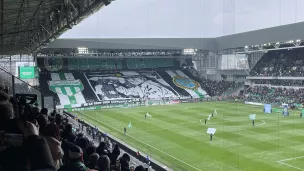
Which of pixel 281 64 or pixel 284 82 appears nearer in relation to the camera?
pixel 284 82

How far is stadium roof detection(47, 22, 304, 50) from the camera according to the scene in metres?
38.5

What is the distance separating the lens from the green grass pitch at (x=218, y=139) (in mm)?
15305

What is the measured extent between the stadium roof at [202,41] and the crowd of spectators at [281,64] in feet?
17.5

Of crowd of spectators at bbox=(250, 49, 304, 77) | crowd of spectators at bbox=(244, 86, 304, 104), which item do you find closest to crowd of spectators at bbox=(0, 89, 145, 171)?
crowd of spectators at bbox=(244, 86, 304, 104)

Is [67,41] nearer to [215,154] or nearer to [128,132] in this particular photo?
[128,132]

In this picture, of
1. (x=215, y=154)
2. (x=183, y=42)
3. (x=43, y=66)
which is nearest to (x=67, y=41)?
(x=43, y=66)

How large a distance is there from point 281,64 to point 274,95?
6505mm

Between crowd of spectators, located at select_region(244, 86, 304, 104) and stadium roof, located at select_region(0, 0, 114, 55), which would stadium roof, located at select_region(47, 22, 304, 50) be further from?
stadium roof, located at select_region(0, 0, 114, 55)

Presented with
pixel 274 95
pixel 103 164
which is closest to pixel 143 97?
pixel 274 95

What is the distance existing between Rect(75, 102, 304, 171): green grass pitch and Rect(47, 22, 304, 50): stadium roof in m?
12.5

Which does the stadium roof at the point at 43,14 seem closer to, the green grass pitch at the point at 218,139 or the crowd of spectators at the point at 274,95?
the green grass pitch at the point at 218,139

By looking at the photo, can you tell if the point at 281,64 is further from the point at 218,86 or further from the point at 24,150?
the point at 24,150

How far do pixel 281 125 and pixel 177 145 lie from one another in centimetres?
1068

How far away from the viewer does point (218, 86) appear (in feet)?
167
